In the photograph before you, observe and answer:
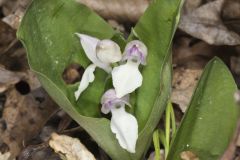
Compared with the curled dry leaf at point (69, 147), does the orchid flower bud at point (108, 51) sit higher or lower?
higher

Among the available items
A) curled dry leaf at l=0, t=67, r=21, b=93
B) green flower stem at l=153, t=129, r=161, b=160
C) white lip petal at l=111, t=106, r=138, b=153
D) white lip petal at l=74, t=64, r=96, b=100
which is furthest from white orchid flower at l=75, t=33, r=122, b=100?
curled dry leaf at l=0, t=67, r=21, b=93

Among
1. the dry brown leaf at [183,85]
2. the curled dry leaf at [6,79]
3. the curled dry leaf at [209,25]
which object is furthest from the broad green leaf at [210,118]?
the curled dry leaf at [6,79]

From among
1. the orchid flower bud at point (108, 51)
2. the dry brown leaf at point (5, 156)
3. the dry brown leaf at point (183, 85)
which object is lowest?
the dry brown leaf at point (5, 156)

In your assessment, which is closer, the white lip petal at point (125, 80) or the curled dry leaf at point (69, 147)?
the white lip petal at point (125, 80)

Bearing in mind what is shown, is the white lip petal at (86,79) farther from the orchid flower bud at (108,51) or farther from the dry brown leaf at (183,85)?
the dry brown leaf at (183,85)

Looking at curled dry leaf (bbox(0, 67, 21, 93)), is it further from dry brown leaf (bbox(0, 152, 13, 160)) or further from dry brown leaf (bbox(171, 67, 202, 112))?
dry brown leaf (bbox(171, 67, 202, 112))

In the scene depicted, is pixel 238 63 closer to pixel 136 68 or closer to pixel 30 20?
pixel 136 68
